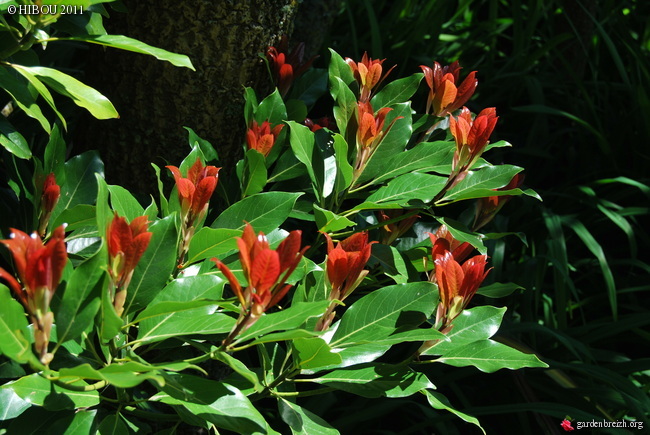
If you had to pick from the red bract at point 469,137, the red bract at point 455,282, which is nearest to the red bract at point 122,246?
the red bract at point 455,282

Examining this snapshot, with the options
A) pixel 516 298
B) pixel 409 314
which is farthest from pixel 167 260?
pixel 516 298

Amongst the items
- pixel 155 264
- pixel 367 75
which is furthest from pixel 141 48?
pixel 367 75

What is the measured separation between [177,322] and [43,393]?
0.64 ft

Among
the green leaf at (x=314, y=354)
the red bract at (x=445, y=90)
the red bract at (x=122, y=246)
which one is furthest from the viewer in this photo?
the red bract at (x=445, y=90)

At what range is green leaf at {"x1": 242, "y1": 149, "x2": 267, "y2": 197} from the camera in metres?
1.24

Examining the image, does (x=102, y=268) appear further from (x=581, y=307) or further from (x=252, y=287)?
(x=581, y=307)

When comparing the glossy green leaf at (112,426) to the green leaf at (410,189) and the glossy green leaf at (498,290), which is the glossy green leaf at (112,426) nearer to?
the green leaf at (410,189)

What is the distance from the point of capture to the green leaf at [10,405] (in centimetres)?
95

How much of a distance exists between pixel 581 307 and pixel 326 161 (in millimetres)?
1598

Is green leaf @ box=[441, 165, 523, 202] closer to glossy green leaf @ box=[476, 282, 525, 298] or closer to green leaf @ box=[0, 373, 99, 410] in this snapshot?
glossy green leaf @ box=[476, 282, 525, 298]

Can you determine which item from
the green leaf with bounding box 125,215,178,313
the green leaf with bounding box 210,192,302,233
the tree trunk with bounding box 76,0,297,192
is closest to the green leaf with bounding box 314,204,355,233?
the green leaf with bounding box 210,192,302,233

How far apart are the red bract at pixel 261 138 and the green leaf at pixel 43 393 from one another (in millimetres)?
580

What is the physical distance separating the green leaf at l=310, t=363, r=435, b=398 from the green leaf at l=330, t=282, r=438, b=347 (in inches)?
2.0

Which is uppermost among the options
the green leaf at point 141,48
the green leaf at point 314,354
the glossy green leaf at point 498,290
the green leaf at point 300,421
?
the green leaf at point 141,48
